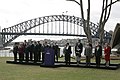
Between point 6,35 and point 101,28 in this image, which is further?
point 6,35

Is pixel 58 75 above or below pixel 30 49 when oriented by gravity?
below

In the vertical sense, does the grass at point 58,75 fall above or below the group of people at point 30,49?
below

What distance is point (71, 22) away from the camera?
12338 cm

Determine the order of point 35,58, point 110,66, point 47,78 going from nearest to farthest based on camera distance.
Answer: point 47,78 < point 110,66 < point 35,58

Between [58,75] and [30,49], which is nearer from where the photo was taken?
[58,75]

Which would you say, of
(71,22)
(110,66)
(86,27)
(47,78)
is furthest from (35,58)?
(71,22)

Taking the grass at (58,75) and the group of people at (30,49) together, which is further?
the group of people at (30,49)

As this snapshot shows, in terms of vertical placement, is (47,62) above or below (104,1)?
below

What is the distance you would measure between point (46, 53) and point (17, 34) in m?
85.4

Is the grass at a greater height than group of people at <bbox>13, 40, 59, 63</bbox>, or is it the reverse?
group of people at <bbox>13, 40, 59, 63</bbox>

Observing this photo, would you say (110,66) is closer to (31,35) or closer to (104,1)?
(104,1)

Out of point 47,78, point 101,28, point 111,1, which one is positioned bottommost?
point 47,78

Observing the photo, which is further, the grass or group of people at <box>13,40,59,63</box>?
group of people at <box>13,40,59,63</box>

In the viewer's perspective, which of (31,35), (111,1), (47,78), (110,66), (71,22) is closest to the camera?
(47,78)
